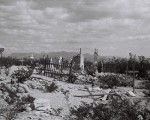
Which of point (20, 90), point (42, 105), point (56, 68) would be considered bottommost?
point (42, 105)

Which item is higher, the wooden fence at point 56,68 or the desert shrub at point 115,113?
the wooden fence at point 56,68

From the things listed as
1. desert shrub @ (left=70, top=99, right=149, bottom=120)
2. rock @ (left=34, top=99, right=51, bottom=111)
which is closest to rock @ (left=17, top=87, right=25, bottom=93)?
rock @ (left=34, top=99, right=51, bottom=111)

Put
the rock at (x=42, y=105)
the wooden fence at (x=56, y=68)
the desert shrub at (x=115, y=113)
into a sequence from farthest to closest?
the wooden fence at (x=56, y=68) → the rock at (x=42, y=105) → the desert shrub at (x=115, y=113)

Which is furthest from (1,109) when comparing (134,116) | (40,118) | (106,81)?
(106,81)

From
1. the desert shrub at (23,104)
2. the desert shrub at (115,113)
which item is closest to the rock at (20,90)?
the desert shrub at (23,104)

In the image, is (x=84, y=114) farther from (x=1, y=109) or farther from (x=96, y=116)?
(x=1, y=109)

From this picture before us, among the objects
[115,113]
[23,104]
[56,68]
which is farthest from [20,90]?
[56,68]

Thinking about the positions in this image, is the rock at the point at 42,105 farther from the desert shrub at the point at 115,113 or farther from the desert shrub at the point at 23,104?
the desert shrub at the point at 115,113

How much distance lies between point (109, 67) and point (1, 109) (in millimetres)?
21911

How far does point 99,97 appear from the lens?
10977mm

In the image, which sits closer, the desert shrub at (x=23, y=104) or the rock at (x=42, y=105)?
the desert shrub at (x=23, y=104)

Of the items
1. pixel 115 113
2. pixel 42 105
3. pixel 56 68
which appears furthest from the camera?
pixel 56 68

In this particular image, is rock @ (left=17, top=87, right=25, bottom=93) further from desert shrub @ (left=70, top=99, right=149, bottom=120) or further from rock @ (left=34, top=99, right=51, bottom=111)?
desert shrub @ (left=70, top=99, right=149, bottom=120)

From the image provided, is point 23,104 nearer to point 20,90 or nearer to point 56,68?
point 20,90
